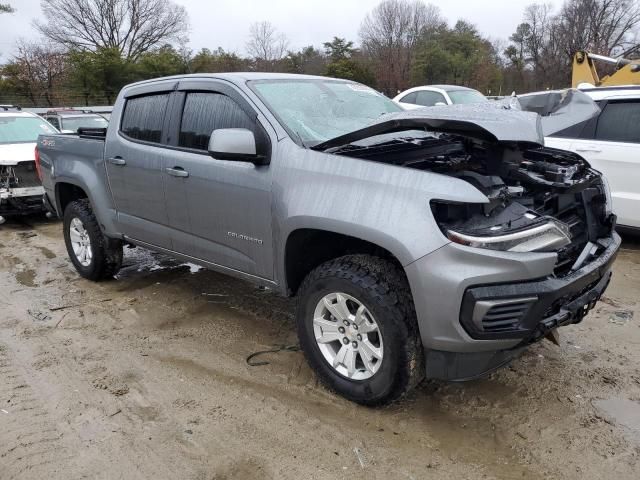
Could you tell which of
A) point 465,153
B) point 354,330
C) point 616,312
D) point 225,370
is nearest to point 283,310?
point 225,370

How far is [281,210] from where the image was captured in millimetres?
3168

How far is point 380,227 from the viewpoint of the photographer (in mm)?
2682

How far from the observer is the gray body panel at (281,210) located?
2.53 m

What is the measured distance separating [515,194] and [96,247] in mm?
3861

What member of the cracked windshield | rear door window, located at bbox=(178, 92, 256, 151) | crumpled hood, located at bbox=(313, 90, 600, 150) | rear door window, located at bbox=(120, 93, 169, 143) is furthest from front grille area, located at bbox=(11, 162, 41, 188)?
crumpled hood, located at bbox=(313, 90, 600, 150)

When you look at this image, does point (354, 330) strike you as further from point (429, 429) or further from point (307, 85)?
point (307, 85)

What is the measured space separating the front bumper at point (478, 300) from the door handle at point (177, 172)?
6.29 feet

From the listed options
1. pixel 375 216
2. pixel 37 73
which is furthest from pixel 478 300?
pixel 37 73

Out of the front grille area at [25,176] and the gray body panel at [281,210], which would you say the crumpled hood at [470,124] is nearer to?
the gray body panel at [281,210]

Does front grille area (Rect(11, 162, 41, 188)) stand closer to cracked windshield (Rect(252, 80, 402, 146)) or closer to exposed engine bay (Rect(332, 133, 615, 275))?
cracked windshield (Rect(252, 80, 402, 146))

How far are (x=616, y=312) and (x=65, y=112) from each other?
13858 mm

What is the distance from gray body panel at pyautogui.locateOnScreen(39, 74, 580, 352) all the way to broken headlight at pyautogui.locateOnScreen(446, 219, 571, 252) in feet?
0.13

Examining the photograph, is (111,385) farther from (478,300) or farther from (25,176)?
(25,176)

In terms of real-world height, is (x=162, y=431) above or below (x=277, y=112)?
below
